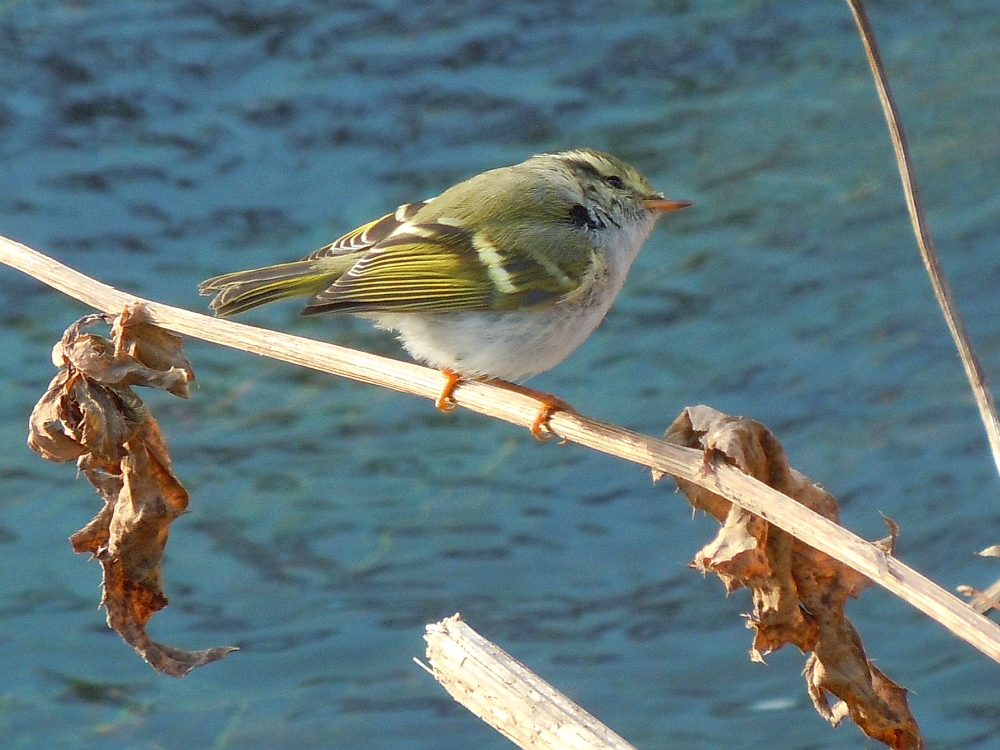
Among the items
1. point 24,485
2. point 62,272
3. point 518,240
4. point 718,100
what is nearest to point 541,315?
point 518,240

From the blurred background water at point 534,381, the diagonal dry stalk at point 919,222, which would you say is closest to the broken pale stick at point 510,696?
the diagonal dry stalk at point 919,222

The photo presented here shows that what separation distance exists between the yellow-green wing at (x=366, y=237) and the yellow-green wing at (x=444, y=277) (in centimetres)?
7

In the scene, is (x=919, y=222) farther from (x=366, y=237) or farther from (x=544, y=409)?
(x=366, y=237)

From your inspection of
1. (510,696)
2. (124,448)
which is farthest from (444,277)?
(510,696)

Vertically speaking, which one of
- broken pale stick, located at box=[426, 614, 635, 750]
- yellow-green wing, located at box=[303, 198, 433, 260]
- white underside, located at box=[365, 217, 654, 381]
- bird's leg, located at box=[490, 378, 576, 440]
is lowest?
broken pale stick, located at box=[426, 614, 635, 750]

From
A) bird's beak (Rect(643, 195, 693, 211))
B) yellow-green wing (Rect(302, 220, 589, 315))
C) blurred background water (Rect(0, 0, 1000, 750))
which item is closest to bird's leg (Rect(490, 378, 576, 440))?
yellow-green wing (Rect(302, 220, 589, 315))

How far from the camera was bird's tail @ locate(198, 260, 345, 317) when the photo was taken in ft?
12.9

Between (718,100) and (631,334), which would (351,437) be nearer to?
(631,334)

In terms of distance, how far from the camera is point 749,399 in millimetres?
6965

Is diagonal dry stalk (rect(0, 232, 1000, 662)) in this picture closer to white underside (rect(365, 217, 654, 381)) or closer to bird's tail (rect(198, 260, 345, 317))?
white underside (rect(365, 217, 654, 381))

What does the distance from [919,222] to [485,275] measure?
75.6 inches

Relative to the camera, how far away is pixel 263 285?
13.3 feet

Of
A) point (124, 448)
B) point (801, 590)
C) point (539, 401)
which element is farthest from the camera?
point (539, 401)

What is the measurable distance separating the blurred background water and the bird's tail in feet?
6.77
